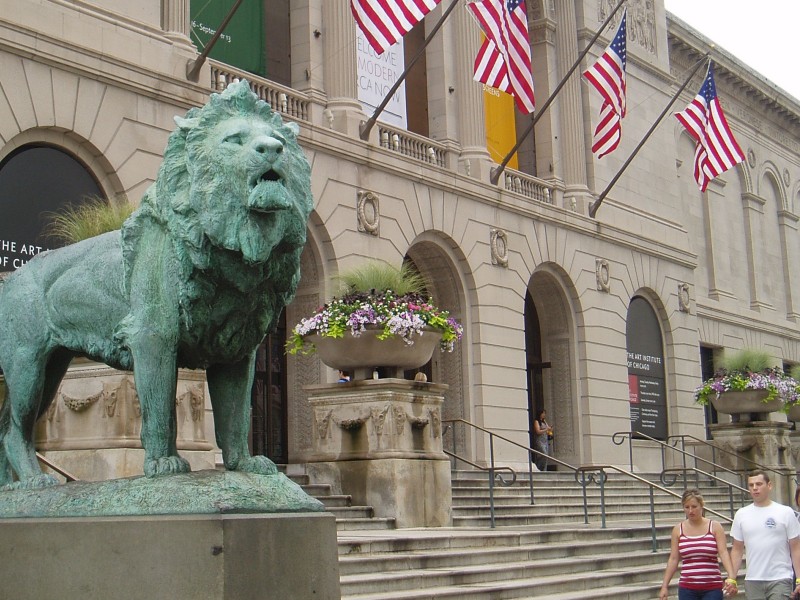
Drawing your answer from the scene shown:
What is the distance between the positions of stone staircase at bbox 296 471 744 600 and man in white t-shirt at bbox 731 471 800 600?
2.97 meters

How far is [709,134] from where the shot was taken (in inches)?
1073

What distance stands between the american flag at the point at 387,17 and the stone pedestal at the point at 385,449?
23.6 ft

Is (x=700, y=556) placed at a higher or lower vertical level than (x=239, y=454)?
lower

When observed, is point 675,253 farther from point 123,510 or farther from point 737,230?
point 123,510

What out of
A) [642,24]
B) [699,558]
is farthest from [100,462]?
[642,24]

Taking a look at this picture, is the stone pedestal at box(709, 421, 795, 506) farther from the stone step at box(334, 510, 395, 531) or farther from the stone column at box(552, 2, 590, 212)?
the stone step at box(334, 510, 395, 531)

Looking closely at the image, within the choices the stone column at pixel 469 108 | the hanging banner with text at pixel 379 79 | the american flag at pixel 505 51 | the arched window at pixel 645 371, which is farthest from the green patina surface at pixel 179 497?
the arched window at pixel 645 371

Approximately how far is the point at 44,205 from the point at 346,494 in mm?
6738

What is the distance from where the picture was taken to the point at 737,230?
44750mm

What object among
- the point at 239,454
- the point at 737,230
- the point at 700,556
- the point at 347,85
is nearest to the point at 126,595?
the point at 239,454

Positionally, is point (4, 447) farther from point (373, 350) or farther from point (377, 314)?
point (373, 350)

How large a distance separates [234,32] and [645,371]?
53.7 ft

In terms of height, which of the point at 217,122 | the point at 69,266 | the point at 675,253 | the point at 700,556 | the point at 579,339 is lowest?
the point at 700,556

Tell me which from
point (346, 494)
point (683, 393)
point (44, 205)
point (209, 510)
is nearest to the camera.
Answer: point (209, 510)
